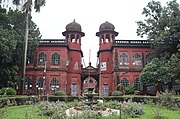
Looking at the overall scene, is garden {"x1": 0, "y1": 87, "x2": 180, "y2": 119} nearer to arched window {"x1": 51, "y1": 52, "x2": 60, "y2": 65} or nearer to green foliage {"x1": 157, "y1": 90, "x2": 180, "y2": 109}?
green foliage {"x1": 157, "y1": 90, "x2": 180, "y2": 109}

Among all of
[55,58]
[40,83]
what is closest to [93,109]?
[40,83]

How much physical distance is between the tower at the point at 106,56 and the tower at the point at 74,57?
321 centimetres

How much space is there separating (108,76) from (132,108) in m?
22.1

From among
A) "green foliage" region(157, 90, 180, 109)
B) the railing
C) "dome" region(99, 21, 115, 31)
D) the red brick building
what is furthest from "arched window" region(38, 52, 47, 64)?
"green foliage" region(157, 90, 180, 109)

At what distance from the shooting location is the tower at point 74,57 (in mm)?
34375

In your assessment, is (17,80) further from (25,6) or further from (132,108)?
(132,108)

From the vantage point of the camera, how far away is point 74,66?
116 feet

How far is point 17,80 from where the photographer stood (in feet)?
90.9

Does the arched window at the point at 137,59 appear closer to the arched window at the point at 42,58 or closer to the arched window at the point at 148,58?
the arched window at the point at 148,58

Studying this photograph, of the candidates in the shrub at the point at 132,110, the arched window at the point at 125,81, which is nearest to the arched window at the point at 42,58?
the arched window at the point at 125,81

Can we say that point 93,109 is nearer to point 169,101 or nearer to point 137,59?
point 169,101

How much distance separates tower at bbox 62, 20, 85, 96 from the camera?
34.4 metres

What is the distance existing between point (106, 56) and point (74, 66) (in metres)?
5.17

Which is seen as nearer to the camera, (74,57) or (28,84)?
(28,84)
